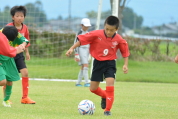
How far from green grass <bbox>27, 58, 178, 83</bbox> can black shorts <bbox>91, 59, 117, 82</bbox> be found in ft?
27.5

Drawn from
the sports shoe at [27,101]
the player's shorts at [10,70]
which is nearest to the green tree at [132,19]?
the sports shoe at [27,101]

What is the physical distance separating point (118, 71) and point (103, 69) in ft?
34.5

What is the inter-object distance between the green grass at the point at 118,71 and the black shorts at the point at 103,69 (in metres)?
8.38

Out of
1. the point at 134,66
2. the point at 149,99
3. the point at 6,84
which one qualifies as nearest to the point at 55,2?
the point at 134,66

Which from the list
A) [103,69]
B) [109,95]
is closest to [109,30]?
[103,69]

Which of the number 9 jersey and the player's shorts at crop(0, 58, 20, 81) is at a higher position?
the number 9 jersey

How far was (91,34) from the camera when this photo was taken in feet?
24.5

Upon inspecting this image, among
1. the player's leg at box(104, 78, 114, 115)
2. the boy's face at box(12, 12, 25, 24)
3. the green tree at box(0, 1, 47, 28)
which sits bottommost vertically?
the player's leg at box(104, 78, 114, 115)

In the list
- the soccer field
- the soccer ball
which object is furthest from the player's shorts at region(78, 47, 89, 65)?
the soccer ball

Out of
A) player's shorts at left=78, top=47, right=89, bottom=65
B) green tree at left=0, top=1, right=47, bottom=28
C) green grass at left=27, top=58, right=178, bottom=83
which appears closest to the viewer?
player's shorts at left=78, top=47, right=89, bottom=65

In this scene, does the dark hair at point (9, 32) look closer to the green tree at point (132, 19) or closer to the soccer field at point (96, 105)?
the soccer field at point (96, 105)

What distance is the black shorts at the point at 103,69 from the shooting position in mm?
7371

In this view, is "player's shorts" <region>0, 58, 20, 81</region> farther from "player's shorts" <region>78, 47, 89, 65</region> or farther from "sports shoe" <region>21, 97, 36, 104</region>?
"player's shorts" <region>78, 47, 89, 65</region>

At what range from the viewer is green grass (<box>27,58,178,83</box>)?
16.2 meters
